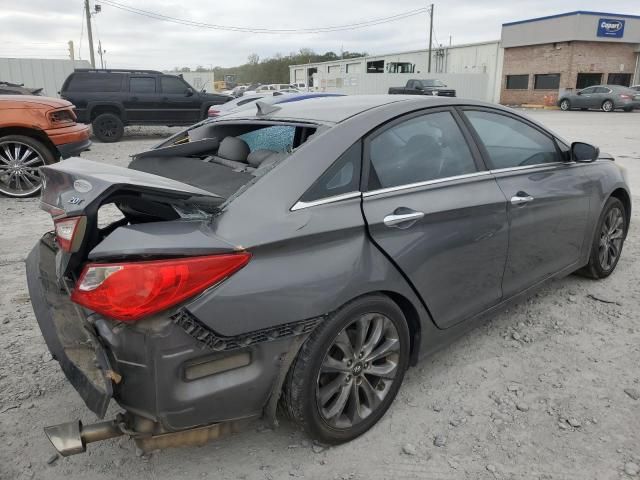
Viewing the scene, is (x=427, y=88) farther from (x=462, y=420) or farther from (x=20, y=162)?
(x=462, y=420)

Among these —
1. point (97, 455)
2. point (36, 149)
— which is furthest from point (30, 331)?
point (36, 149)

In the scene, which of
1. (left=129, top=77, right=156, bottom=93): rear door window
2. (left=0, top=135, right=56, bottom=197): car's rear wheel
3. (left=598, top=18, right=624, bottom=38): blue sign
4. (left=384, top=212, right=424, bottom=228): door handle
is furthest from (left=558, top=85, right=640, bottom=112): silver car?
(left=384, top=212, right=424, bottom=228): door handle

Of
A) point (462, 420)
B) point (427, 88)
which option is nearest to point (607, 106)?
point (427, 88)

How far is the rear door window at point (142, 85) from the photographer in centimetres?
1470

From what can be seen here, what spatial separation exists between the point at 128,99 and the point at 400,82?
99.4ft

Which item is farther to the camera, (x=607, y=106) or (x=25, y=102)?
(x=607, y=106)

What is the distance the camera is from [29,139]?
7203 mm

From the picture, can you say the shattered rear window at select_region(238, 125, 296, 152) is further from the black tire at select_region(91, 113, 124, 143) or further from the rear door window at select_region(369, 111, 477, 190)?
the black tire at select_region(91, 113, 124, 143)

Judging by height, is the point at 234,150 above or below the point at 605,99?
below

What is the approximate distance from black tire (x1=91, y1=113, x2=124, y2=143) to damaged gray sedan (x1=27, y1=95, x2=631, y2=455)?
487 inches

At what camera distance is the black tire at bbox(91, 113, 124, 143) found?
14328 millimetres

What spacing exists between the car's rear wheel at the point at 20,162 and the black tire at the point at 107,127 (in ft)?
24.5

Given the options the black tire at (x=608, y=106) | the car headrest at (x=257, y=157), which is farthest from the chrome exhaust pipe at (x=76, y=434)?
the black tire at (x=608, y=106)

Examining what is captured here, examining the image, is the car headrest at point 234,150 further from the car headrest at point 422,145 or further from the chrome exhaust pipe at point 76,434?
the chrome exhaust pipe at point 76,434
